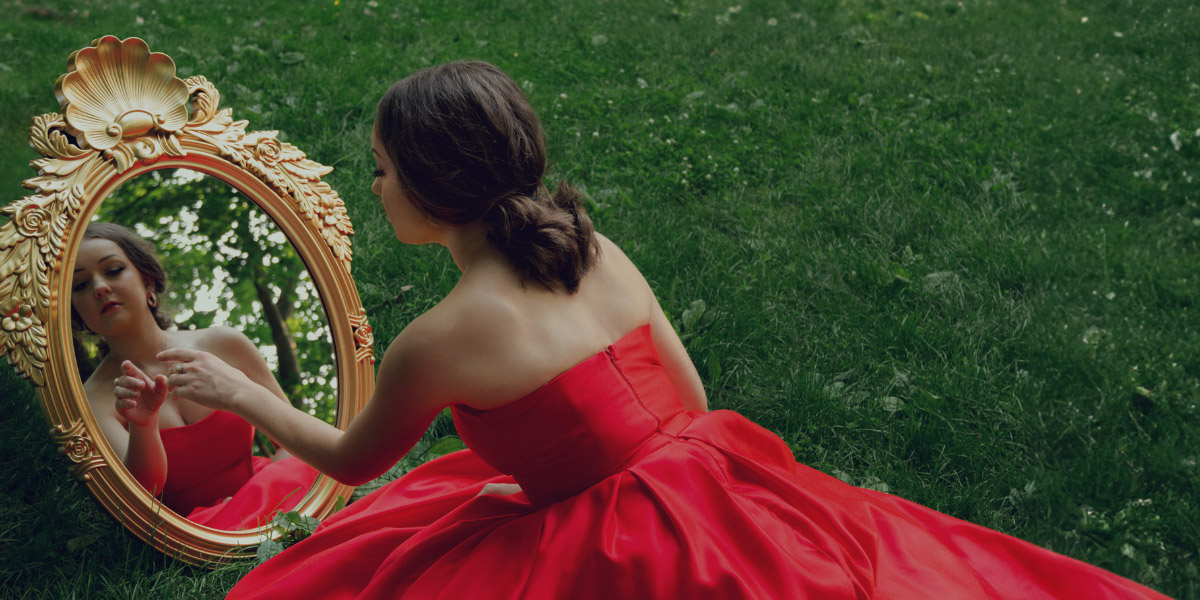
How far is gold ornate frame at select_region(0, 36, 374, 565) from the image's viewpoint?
224 centimetres

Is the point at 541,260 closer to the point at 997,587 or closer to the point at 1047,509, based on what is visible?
the point at 997,587

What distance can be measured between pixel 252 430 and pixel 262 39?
332cm

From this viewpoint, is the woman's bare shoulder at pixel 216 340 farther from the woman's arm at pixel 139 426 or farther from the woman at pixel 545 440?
the woman at pixel 545 440

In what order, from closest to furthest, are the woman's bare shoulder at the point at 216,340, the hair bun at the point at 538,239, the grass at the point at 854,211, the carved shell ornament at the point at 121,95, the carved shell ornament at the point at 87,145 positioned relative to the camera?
the hair bun at the point at 538,239 → the carved shell ornament at the point at 87,145 → the carved shell ornament at the point at 121,95 → the woman's bare shoulder at the point at 216,340 → the grass at the point at 854,211

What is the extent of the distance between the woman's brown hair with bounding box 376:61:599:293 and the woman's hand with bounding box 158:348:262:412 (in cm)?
72

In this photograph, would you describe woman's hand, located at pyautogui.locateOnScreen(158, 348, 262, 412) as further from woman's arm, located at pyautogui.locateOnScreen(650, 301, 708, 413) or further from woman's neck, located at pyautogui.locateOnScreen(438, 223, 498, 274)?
woman's arm, located at pyautogui.locateOnScreen(650, 301, 708, 413)

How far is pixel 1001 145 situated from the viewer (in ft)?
17.3

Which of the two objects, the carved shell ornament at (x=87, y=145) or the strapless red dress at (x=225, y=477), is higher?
the carved shell ornament at (x=87, y=145)

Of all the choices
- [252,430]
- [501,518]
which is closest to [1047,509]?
[501,518]

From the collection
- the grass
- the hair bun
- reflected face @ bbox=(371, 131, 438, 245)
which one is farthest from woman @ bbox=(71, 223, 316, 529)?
the hair bun

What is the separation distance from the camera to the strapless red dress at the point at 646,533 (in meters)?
1.92

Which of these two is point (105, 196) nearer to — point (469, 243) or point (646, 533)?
point (469, 243)

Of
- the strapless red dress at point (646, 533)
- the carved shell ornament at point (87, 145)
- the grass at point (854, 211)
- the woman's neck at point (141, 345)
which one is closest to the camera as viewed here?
the strapless red dress at point (646, 533)

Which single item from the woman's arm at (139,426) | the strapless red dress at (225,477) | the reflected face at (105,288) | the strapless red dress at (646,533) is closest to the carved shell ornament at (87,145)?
the reflected face at (105,288)
